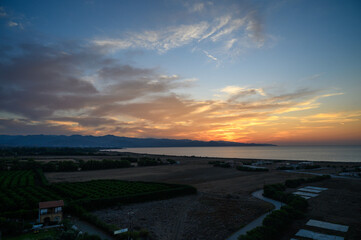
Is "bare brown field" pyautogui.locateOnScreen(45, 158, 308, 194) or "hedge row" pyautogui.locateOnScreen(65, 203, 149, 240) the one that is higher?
"hedge row" pyautogui.locateOnScreen(65, 203, 149, 240)

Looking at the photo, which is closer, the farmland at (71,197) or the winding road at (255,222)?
the winding road at (255,222)

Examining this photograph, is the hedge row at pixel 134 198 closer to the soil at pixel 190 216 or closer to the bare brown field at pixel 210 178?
the soil at pixel 190 216

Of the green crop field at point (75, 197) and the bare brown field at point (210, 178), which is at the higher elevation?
the green crop field at point (75, 197)

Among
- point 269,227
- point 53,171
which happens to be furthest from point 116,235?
point 53,171

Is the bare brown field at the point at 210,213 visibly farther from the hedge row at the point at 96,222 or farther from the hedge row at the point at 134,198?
the hedge row at the point at 96,222

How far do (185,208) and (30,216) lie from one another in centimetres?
1697

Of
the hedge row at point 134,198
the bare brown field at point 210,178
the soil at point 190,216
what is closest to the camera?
the soil at point 190,216

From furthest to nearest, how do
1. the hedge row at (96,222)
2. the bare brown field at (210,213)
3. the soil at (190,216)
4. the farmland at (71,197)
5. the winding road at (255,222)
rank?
the farmland at (71,197) < the bare brown field at (210,213) < the soil at (190,216) < the winding road at (255,222) < the hedge row at (96,222)

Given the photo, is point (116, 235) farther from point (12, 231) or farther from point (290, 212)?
point (290, 212)

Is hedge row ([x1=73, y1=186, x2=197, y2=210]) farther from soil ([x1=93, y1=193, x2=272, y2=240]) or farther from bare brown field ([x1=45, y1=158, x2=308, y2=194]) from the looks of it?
bare brown field ([x1=45, y1=158, x2=308, y2=194])

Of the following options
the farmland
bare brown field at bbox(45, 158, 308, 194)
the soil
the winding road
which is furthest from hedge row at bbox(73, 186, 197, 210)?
the winding road

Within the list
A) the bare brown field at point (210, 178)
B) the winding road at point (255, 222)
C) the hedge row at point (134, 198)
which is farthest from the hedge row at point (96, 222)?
the bare brown field at point (210, 178)

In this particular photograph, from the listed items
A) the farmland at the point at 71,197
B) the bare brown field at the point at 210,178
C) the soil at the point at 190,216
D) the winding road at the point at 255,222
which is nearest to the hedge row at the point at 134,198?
the farmland at the point at 71,197

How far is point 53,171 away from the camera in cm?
6306
